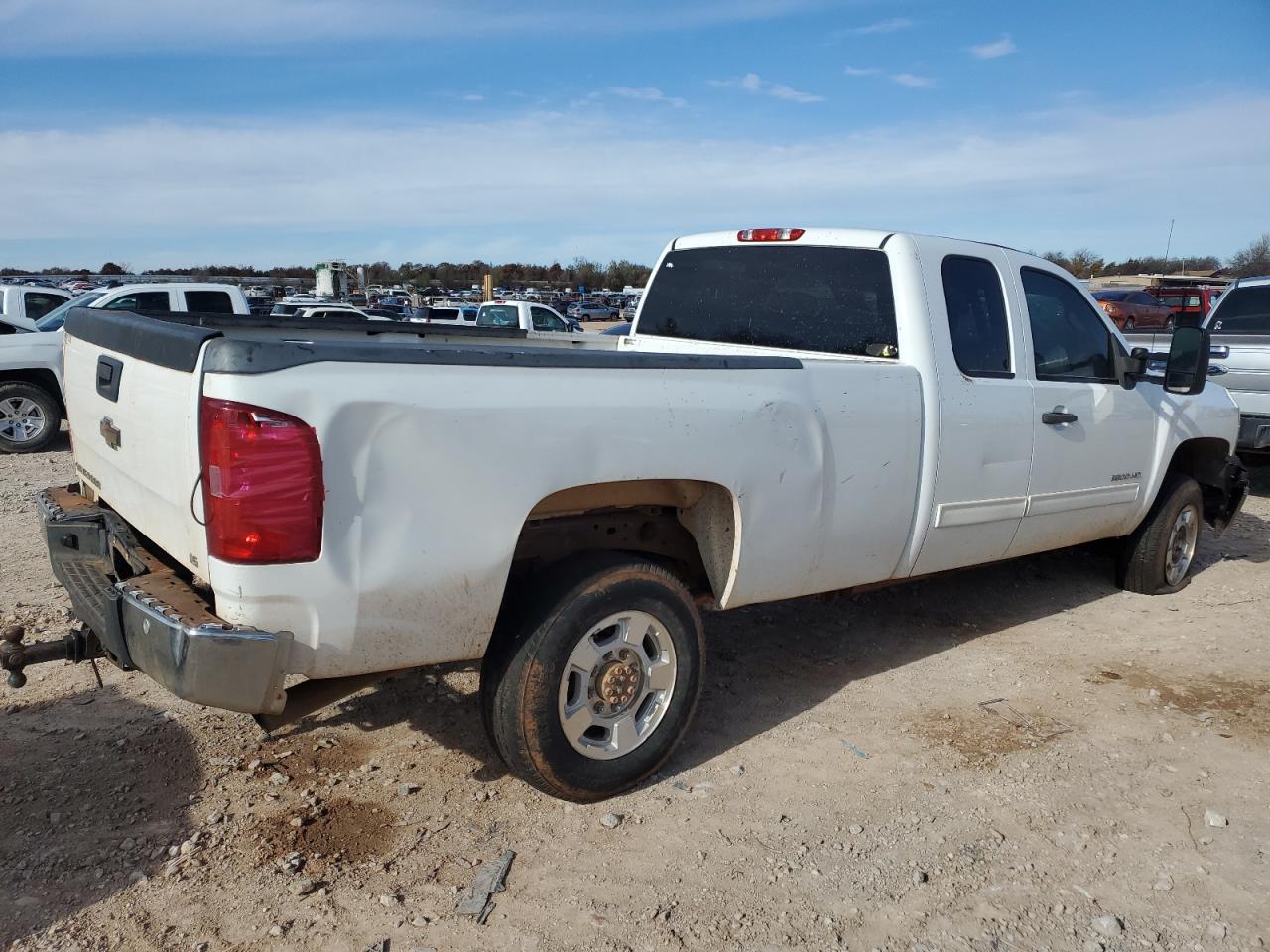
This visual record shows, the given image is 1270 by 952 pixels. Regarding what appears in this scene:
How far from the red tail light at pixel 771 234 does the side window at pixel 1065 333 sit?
1122 millimetres

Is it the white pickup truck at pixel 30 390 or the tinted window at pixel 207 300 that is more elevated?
the tinted window at pixel 207 300

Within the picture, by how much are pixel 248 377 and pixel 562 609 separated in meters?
1.22

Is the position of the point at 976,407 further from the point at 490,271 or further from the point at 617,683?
the point at 490,271

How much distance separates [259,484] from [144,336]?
806 millimetres

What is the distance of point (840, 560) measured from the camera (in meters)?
4.04

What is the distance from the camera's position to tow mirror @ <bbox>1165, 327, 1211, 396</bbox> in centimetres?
524

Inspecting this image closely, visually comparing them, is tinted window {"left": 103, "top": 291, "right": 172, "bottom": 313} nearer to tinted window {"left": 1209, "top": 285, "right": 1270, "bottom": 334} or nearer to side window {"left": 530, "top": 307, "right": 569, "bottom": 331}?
side window {"left": 530, "top": 307, "right": 569, "bottom": 331}

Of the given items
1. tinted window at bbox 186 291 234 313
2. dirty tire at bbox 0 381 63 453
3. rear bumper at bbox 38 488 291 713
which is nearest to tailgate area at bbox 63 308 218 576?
rear bumper at bbox 38 488 291 713

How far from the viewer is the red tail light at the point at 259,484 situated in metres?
2.64

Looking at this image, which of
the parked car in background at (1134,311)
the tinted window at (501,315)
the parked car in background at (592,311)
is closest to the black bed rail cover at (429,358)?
the tinted window at (501,315)

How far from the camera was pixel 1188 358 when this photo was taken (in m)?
5.27

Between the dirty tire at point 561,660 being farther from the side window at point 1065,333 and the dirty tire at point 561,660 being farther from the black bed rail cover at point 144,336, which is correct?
the side window at point 1065,333

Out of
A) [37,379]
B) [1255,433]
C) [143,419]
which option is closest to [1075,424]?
[143,419]

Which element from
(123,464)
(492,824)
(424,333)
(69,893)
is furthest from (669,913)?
(424,333)
